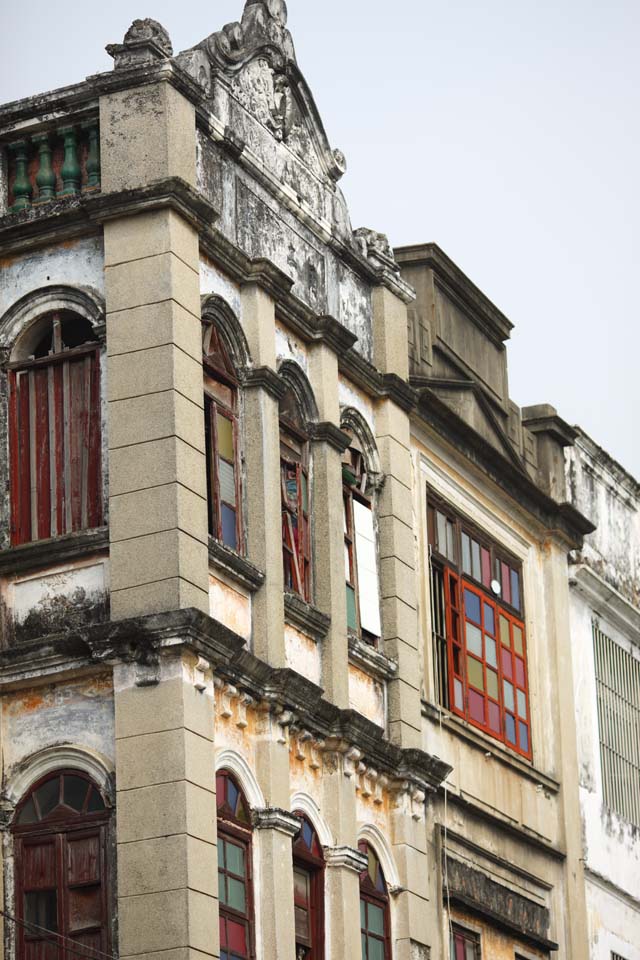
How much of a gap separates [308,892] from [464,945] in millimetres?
3098

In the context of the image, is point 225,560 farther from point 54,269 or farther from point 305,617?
point 54,269

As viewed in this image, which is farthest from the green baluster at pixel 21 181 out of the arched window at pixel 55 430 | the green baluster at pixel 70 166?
the arched window at pixel 55 430

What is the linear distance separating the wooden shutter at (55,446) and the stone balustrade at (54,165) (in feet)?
4.18

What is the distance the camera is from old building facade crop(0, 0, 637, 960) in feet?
52.0

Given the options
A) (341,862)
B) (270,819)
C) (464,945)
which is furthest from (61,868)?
(464,945)

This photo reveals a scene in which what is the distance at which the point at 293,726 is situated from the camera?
57.0 feet

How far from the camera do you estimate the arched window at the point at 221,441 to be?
1720cm

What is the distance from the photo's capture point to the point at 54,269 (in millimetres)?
17219

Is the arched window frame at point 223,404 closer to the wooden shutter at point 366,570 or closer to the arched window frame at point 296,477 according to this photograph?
the arched window frame at point 296,477

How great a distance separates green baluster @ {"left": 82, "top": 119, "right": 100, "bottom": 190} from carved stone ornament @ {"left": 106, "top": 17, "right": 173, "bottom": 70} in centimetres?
50

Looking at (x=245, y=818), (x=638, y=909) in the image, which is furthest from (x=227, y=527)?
(x=638, y=909)

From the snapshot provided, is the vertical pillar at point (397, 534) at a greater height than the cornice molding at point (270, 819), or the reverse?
the vertical pillar at point (397, 534)

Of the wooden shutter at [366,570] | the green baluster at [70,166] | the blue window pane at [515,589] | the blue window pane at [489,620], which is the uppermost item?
the green baluster at [70,166]

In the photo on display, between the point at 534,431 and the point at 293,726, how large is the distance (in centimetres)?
743
